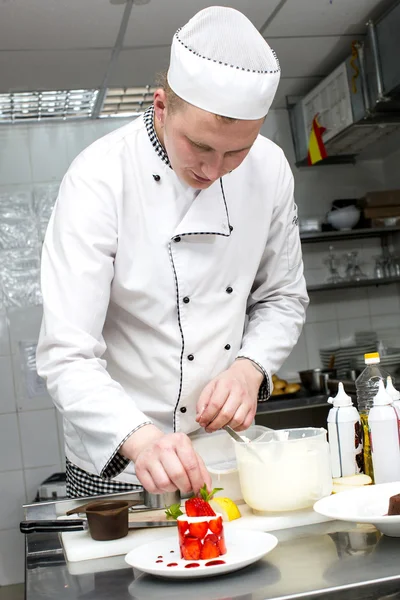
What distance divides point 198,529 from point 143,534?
229 millimetres

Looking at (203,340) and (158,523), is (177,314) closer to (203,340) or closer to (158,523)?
(203,340)

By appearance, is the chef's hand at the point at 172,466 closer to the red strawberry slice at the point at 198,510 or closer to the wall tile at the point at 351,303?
the red strawberry slice at the point at 198,510

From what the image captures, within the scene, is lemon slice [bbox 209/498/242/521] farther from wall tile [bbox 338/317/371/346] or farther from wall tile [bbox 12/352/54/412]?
wall tile [bbox 338/317/371/346]

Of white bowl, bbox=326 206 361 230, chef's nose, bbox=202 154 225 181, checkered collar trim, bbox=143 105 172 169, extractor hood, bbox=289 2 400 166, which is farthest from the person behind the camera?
white bowl, bbox=326 206 361 230

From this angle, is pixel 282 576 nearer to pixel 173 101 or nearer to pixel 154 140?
pixel 173 101

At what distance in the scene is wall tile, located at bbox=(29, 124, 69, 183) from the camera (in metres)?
4.54

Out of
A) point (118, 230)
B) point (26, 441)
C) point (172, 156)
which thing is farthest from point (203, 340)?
point (26, 441)

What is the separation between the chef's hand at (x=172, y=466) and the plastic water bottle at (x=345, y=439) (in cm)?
36

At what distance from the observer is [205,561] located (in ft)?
3.38

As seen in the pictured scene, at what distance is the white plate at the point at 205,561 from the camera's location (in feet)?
3.22

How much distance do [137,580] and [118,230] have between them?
0.80 meters

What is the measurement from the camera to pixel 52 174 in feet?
14.9

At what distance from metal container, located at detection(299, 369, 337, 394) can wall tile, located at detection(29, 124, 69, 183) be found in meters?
1.82

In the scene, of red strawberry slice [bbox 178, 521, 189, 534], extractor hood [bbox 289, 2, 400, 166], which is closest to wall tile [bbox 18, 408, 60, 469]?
extractor hood [bbox 289, 2, 400, 166]
